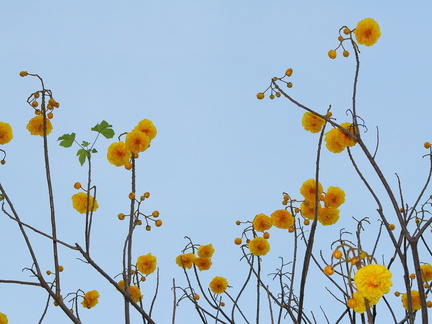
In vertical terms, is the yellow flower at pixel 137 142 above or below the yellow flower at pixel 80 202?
above

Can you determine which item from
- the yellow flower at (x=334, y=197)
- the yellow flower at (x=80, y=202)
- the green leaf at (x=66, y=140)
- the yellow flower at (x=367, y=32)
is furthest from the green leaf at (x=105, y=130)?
the yellow flower at (x=367, y=32)

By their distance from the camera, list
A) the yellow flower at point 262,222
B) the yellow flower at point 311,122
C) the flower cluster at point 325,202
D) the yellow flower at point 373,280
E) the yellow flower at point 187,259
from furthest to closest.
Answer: the yellow flower at point 187,259 → the yellow flower at point 262,222 → the yellow flower at point 311,122 → the flower cluster at point 325,202 → the yellow flower at point 373,280

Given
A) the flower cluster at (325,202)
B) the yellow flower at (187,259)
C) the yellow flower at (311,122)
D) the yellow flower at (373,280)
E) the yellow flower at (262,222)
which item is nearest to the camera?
the yellow flower at (373,280)

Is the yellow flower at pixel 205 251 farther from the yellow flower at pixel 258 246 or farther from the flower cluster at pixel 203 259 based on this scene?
the yellow flower at pixel 258 246

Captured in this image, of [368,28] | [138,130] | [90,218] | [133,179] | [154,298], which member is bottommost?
[154,298]

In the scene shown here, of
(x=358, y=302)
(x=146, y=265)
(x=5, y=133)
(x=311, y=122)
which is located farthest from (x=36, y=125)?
(x=358, y=302)

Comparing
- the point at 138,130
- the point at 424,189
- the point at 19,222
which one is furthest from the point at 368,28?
the point at 19,222

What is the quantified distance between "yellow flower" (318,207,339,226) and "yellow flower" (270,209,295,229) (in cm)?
12

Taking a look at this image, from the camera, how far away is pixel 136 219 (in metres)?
2.11

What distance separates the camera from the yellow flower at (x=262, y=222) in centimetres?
234

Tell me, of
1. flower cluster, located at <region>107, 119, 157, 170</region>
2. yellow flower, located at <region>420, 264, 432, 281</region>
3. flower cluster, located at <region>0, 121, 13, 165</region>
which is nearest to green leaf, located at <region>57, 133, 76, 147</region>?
flower cluster, located at <region>107, 119, 157, 170</region>

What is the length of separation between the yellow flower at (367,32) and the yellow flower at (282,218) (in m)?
Result: 0.72

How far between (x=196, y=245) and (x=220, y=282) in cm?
21

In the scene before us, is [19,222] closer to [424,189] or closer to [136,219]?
[136,219]
